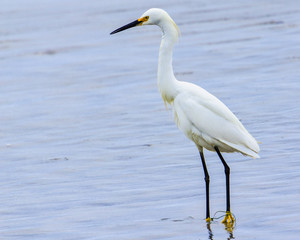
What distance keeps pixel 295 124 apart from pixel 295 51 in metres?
6.35

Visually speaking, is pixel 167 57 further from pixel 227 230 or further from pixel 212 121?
pixel 227 230

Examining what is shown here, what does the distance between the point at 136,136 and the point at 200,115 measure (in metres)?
3.65

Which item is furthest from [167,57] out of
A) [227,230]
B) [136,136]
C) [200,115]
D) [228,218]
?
[136,136]

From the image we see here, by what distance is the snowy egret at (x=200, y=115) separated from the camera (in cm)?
715

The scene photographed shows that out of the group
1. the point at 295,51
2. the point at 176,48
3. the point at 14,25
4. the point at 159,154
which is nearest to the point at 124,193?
the point at 159,154

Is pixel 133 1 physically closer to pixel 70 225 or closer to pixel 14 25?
pixel 14 25

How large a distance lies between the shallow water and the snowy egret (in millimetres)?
577

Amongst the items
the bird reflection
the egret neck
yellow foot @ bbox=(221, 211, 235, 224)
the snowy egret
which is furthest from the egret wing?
the bird reflection

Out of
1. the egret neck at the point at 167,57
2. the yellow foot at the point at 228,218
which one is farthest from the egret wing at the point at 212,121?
the yellow foot at the point at 228,218

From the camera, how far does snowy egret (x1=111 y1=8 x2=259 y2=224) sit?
23.5 feet

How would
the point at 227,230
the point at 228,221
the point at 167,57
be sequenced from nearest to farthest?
1. the point at 227,230
2. the point at 228,221
3. the point at 167,57

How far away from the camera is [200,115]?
23.5 ft

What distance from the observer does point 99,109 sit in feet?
42.2

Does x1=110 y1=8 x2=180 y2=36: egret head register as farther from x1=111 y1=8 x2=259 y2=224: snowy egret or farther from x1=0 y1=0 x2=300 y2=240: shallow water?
x1=0 y1=0 x2=300 y2=240: shallow water
